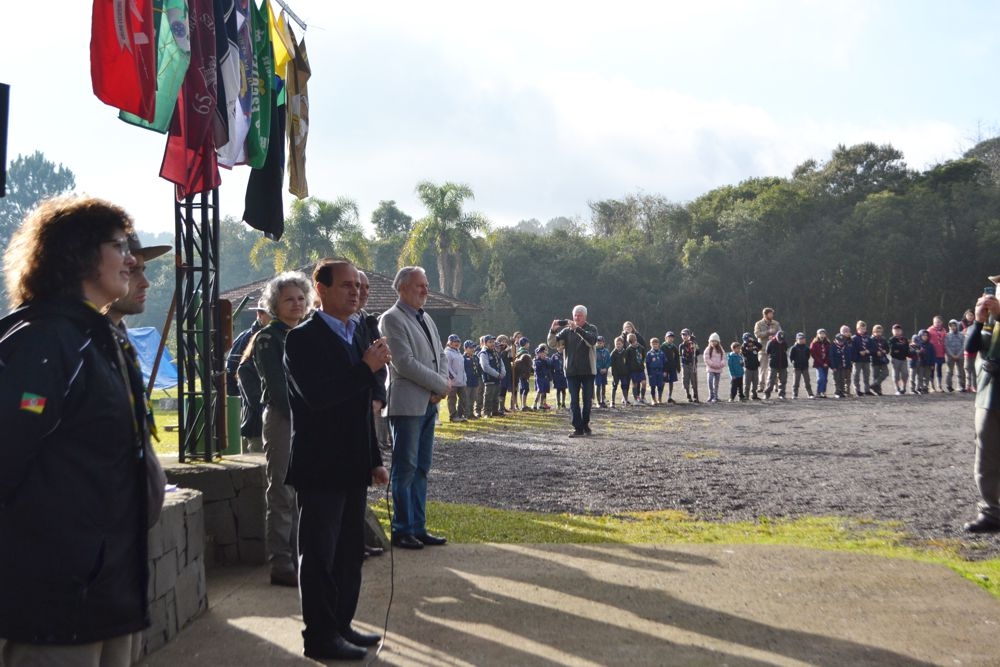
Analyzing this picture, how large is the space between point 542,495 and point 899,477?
Answer: 392 centimetres

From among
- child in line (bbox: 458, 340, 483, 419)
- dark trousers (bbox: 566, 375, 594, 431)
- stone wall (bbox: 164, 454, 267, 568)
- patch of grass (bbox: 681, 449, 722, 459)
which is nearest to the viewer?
stone wall (bbox: 164, 454, 267, 568)

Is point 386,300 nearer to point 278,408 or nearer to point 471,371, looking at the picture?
point 471,371

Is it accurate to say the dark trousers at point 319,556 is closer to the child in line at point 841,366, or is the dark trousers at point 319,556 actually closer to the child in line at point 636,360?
the child in line at point 636,360

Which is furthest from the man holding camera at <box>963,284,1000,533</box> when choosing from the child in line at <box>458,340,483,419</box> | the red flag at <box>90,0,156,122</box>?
the child in line at <box>458,340,483,419</box>

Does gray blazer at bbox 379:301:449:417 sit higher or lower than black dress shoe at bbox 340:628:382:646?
higher

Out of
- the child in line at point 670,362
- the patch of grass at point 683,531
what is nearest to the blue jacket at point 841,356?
the child in line at point 670,362

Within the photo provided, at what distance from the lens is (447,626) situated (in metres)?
5.00

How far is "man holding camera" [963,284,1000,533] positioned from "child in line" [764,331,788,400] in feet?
56.1

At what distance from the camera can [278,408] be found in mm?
5898

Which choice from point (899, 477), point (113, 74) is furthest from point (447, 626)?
point (899, 477)

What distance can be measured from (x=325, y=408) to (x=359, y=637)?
114cm

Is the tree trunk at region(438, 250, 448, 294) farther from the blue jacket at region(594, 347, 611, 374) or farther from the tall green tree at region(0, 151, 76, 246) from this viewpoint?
the tall green tree at region(0, 151, 76, 246)

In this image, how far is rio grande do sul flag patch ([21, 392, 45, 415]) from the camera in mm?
2279

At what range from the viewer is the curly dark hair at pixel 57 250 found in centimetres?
252
